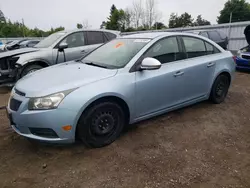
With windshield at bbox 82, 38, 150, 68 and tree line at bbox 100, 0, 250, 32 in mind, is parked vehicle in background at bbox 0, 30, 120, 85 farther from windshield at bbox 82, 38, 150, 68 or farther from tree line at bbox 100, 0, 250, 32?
tree line at bbox 100, 0, 250, 32

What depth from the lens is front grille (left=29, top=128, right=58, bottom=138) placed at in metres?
2.43

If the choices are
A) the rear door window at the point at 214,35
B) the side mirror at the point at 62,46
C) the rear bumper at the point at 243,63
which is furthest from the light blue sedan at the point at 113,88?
the rear door window at the point at 214,35

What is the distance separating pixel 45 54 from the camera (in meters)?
5.62

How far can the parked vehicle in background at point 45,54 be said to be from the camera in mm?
5426

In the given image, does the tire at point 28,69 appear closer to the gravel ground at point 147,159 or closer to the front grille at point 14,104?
the gravel ground at point 147,159

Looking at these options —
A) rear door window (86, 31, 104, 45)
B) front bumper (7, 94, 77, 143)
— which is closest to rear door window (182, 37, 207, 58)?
front bumper (7, 94, 77, 143)

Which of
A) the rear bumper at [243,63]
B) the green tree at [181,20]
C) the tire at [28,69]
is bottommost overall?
the rear bumper at [243,63]

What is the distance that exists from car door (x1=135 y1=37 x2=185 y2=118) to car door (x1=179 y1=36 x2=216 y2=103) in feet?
0.41

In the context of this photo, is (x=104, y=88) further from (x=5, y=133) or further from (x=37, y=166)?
(x=5, y=133)

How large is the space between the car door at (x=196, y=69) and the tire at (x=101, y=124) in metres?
1.26

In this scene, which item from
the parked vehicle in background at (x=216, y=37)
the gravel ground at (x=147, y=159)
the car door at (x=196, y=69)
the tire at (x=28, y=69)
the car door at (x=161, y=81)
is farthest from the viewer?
the parked vehicle in background at (x=216, y=37)

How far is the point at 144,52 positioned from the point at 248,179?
2036 millimetres

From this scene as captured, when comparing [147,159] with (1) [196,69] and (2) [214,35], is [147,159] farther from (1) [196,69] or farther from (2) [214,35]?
(2) [214,35]

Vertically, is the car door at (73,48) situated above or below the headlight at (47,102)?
above
